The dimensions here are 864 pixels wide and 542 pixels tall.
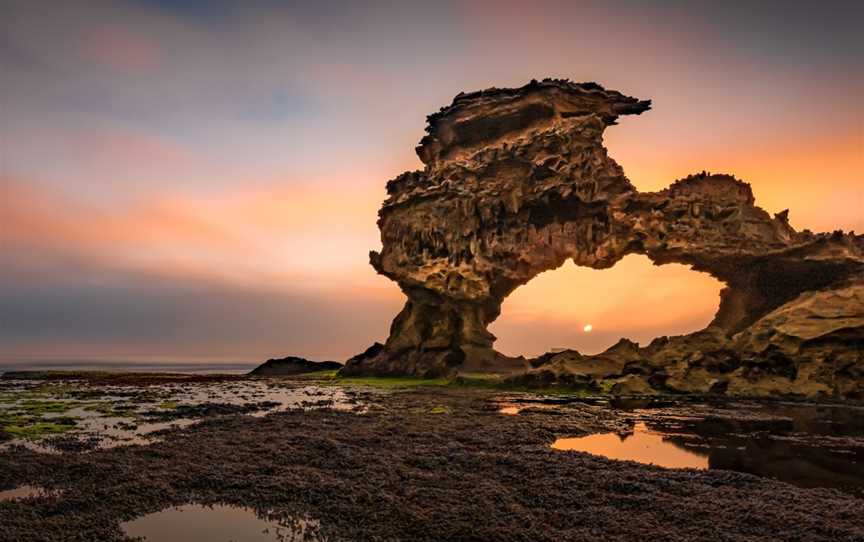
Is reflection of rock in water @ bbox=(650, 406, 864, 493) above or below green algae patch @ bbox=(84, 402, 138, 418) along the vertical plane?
above

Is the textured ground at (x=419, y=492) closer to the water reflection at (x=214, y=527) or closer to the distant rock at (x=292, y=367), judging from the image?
the water reflection at (x=214, y=527)

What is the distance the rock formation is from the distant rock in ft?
68.4

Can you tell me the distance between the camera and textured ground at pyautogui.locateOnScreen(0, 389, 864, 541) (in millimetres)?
7840

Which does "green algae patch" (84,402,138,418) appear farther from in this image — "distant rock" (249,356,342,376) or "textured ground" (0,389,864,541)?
"distant rock" (249,356,342,376)

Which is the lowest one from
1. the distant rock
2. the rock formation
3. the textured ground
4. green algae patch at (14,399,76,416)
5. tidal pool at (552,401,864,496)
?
the distant rock

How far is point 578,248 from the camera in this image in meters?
47.2

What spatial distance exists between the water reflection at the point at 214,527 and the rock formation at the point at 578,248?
31388 mm

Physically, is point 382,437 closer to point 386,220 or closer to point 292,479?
point 292,479

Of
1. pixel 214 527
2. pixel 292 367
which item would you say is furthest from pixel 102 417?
pixel 292 367

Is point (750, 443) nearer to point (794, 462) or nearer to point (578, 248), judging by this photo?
point (794, 462)

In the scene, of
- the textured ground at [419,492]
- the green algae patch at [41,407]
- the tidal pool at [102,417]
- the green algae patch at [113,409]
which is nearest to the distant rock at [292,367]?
the tidal pool at [102,417]

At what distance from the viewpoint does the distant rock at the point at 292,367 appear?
245 ft

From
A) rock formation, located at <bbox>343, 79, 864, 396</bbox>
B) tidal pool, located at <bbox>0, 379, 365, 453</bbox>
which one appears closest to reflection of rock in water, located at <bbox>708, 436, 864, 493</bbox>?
tidal pool, located at <bbox>0, 379, 365, 453</bbox>

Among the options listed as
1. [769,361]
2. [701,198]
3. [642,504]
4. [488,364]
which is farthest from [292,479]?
[701,198]
